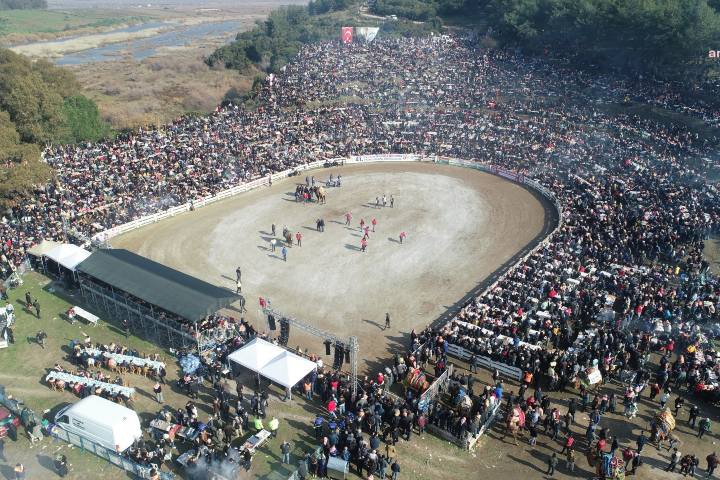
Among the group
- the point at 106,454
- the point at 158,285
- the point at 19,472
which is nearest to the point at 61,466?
the point at 19,472

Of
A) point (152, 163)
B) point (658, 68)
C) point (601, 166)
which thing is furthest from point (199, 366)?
point (658, 68)

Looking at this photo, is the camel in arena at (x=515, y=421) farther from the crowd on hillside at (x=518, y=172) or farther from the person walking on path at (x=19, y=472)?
the person walking on path at (x=19, y=472)

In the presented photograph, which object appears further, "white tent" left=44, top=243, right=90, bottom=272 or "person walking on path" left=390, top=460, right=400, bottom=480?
"white tent" left=44, top=243, right=90, bottom=272

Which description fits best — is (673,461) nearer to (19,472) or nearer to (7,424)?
(19,472)

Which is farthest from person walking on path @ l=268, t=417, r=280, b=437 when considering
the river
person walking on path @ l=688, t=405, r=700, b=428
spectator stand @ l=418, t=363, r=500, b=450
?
the river

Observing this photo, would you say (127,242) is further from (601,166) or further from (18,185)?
(601,166)

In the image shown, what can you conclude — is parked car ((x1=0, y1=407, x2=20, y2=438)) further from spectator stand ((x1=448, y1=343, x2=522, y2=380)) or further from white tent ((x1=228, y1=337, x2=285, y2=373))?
spectator stand ((x1=448, y1=343, x2=522, y2=380))
